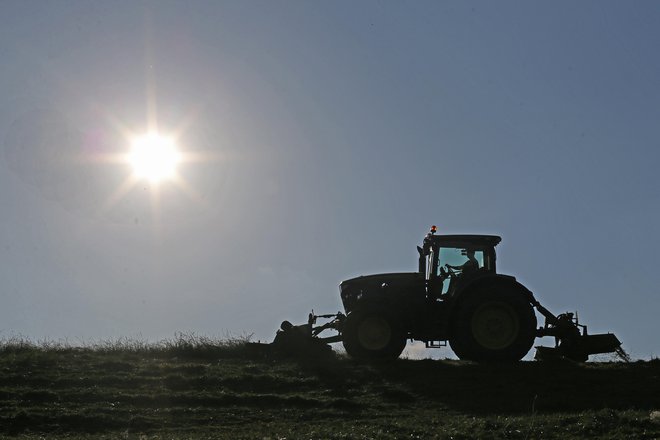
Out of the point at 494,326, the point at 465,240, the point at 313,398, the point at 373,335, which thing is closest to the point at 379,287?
the point at 373,335

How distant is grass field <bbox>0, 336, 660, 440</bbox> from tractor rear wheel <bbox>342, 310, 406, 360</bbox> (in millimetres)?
445

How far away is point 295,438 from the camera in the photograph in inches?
429

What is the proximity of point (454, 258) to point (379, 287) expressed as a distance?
1.91 meters

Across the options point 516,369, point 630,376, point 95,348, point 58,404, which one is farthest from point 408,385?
point 95,348

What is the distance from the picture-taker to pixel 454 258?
749 inches

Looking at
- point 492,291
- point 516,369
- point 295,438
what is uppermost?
point 492,291

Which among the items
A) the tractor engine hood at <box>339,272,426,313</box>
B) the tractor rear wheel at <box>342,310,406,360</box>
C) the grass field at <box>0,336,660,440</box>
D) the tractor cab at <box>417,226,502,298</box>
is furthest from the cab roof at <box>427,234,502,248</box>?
the grass field at <box>0,336,660,440</box>

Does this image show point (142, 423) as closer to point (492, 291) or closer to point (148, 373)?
point (148, 373)

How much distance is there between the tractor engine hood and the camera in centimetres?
1892

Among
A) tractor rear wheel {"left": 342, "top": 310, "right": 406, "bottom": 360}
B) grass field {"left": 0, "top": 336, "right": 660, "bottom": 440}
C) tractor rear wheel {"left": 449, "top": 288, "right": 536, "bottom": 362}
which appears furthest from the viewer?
tractor rear wheel {"left": 342, "top": 310, "right": 406, "bottom": 360}

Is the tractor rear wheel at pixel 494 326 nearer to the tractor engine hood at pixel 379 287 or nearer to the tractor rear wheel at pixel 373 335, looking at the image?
the tractor rear wheel at pixel 373 335

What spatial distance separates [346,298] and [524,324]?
4.55 m

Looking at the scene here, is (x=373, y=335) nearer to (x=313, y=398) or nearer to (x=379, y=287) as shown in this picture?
(x=379, y=287)

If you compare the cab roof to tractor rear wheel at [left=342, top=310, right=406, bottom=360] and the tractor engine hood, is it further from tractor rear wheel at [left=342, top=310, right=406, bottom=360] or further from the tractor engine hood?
tractor rear wheel at [left=342, top=310, right=406, bottom=360]
